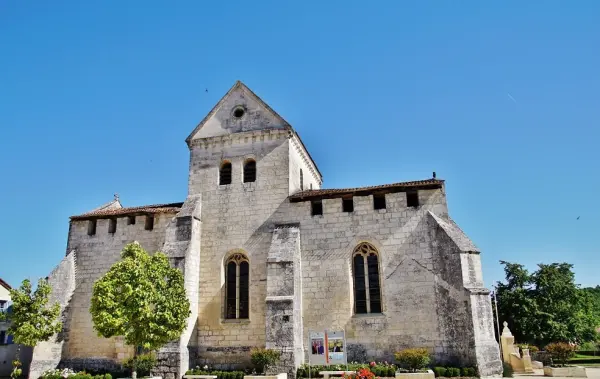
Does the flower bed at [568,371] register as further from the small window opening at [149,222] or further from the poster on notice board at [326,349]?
the small window opening at [149,222]

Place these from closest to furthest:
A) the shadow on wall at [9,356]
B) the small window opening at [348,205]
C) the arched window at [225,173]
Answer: the small window opening at [348,205]
the arched window at [225,173]
the shadow on wall at [9,356]

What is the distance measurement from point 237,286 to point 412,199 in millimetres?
9941

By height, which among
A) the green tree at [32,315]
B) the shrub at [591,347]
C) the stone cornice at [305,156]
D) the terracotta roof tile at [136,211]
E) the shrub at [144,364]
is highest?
the stone cornice at [305,156]

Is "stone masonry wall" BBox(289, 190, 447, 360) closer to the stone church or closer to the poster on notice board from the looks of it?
the stone church

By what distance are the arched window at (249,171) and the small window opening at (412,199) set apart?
824cm

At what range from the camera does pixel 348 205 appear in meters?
22.5

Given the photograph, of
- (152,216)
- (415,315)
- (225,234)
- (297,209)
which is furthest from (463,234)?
(152,216)

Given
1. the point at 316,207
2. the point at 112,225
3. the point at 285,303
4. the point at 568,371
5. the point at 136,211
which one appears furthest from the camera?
the point at 112,225

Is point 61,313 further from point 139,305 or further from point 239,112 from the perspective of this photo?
point 239,112

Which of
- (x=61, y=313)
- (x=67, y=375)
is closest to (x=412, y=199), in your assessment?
(x=67, y=375)

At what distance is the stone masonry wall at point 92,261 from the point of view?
73.7 feet

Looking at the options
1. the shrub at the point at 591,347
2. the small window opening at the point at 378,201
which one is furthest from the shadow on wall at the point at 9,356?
the shrub at the point at 591,347

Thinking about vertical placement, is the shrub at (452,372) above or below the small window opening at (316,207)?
below

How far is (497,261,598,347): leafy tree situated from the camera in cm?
3769
